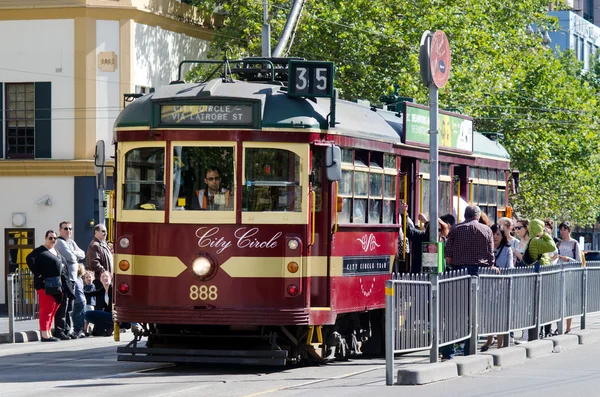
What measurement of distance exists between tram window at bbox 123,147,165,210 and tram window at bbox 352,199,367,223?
233cm

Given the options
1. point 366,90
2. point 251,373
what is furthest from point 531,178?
point 251,373

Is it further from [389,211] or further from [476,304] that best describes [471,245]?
[389,211]

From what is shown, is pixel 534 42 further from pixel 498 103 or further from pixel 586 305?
pixel 586 305

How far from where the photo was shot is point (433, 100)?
14.5m

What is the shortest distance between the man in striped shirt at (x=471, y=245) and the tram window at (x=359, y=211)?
1192mm

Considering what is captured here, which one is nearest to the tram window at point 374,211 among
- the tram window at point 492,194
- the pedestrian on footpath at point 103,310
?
the pedestrian on footpath at point 103,310

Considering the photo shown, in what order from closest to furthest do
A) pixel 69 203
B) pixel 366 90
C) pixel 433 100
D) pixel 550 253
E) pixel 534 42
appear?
pixel 433 100 < pixel 550 253 < pixel 69 203 < pixel 366 90 < pixel 534 42

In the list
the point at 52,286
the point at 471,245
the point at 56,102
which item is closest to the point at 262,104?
the point at 471,245

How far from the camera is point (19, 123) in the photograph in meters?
33.6

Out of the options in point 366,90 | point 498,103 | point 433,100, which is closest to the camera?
point 433,100

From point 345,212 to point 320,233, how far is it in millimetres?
627

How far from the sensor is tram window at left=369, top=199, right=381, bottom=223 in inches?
635

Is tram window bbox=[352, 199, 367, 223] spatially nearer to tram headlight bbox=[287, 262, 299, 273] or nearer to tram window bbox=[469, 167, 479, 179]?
tram headlight bbox=[287, 262, 299, 273]

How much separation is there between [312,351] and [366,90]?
21.0 meters
